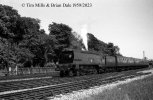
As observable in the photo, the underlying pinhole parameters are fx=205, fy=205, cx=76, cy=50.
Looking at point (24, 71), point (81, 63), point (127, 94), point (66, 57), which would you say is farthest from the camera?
point (24, 71)

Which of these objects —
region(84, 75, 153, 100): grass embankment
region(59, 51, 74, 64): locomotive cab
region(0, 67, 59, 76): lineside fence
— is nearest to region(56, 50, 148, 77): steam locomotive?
region(59, 51, 74, 64): locomotive cab

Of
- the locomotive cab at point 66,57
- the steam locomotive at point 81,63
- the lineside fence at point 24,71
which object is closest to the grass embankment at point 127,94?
the steam locomotive at point 81,63

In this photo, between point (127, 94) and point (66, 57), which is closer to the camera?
point (127, 94)

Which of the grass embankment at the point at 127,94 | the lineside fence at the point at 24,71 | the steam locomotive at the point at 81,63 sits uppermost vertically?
the steam locomotive at the point at 81,63

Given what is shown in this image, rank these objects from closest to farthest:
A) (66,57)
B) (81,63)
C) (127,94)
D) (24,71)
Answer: (127,94) < (66,57) < (81,63) < (24,71)

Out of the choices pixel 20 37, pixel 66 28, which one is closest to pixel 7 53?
pixel 20 37

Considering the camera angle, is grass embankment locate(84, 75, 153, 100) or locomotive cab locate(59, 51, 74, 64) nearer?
grass embankment locate(84, 75, 153, 100)

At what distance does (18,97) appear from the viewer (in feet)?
32.4

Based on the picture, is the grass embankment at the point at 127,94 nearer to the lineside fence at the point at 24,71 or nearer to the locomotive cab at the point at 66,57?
the locomotive cab at the point at 66,57

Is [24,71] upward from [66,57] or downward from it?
downward

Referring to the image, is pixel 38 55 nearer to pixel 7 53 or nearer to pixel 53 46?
pixel 53 46

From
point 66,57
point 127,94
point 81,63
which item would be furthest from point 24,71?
point 127,94

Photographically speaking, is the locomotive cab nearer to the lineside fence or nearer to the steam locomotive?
the steam locomotive

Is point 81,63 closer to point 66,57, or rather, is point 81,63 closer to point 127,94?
point 66,57
